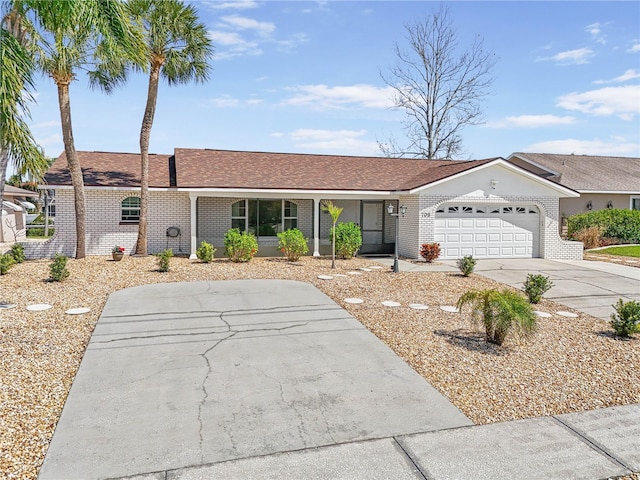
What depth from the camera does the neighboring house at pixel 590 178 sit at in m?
24.3

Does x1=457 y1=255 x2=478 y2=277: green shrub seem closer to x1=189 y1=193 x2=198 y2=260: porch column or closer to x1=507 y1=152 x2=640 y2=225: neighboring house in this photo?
x1=189 y1=193 x2=198 y2=260: porch column

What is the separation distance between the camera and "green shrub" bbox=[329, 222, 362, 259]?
653 inches

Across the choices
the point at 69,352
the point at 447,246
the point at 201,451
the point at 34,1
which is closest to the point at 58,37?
the point at 34,1

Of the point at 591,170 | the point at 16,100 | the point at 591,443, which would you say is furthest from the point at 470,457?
the point at 591,170

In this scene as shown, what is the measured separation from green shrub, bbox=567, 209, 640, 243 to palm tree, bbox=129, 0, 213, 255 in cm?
1817

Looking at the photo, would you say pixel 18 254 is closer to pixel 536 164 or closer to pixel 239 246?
pixel 239 246

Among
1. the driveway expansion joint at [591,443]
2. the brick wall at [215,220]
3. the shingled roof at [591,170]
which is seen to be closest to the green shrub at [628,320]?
the driveway expansion joint at [591,443]

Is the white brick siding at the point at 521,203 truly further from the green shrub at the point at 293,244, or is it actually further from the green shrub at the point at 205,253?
the green shrub at the point at 205,253

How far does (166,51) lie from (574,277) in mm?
14740

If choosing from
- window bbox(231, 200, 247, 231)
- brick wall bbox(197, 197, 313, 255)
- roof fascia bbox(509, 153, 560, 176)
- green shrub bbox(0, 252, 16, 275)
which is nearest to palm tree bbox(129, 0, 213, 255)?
brick wall bbox(197, 197, 313, 255)

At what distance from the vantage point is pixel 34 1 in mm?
7594

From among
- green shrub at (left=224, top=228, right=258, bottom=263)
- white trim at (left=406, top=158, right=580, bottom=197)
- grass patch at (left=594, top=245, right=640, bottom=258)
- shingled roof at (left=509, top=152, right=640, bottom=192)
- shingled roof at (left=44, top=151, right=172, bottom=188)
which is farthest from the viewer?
shingled roof at (left=509, top=152, right=640, bottom=192)

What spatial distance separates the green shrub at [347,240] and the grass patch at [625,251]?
11.5m

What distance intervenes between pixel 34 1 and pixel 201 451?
7.71m
